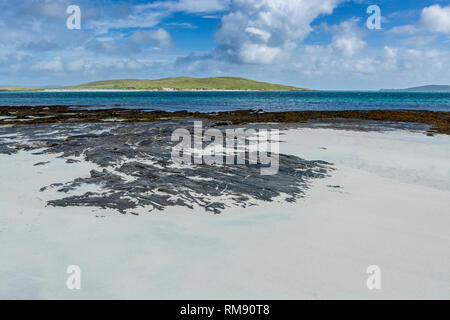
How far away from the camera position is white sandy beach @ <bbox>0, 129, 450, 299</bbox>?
456 centimetres

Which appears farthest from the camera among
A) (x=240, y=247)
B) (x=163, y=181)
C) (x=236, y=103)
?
(x=236, y=103)

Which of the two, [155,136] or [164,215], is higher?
[155,136]

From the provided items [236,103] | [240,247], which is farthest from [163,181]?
[236,103]

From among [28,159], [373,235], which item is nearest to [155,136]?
[28,159]

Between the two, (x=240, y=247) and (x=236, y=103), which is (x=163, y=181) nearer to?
(x=240, y=247)

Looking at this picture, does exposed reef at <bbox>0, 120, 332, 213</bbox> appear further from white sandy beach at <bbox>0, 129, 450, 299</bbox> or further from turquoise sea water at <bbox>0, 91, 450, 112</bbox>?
turquoise sea water at <bbox>0, 91, 450, 112</bbox>

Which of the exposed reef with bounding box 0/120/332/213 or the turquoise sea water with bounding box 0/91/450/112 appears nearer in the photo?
the exposed reef with bounding box 0/120/332/213

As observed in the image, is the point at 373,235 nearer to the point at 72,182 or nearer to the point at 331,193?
the point at 331,193

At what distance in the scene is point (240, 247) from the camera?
18.7ft

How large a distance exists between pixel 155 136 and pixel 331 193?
1017cm

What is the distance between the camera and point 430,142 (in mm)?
17172

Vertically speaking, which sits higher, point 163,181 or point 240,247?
point 163,181

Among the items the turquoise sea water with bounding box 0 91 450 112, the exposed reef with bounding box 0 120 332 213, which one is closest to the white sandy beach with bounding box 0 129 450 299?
the exposed reef with bounding box 0 120 332 213

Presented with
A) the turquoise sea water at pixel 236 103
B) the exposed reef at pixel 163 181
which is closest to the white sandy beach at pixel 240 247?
the exposed reef at pixel 163 181
